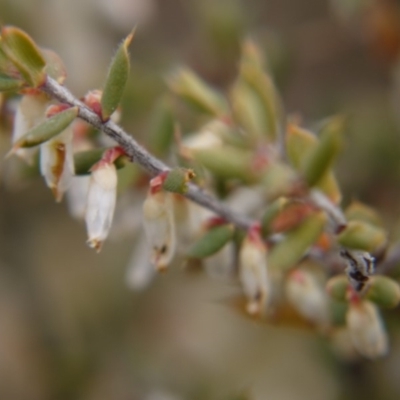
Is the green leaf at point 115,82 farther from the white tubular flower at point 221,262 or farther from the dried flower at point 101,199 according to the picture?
the white tubular flower at point 221,262

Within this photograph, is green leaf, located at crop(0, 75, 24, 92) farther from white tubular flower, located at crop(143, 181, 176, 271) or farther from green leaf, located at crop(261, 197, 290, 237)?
green leaf, located at crop(261, 197, 290, 237)

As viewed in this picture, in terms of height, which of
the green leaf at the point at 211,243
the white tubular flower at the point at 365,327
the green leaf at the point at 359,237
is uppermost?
the green leaf at the point at 211,243

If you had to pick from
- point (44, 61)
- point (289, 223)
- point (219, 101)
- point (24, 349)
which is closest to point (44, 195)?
point (24, 349)

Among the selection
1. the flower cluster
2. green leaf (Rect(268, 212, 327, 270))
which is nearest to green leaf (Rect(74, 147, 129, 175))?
the flower cluster

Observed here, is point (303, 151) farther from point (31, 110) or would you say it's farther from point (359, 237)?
point (31, 110)

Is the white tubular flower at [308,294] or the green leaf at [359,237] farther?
the white tubular flower at [308,294]

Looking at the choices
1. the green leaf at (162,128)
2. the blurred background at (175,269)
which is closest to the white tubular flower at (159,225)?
the green leaf at (162,128)

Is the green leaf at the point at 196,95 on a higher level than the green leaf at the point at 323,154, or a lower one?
higher

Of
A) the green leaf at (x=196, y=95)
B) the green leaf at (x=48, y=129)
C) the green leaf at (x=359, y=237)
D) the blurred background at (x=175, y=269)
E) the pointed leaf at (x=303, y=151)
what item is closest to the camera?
the green leaf at (x=48, y=129)
